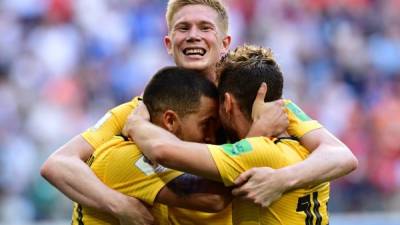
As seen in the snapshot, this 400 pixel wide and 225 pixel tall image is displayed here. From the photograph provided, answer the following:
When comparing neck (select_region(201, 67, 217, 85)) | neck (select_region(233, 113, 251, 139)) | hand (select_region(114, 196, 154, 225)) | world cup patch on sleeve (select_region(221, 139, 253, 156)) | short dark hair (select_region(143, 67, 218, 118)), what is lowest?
hand (select_region(114, 196, 154, 225))

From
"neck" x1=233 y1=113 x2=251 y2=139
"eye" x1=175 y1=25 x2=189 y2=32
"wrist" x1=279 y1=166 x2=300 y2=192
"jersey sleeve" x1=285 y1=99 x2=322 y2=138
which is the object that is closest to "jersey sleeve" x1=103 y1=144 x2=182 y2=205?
"neck" x1=233 y1=113 x2=251 y2=139

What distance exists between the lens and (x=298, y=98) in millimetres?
12359

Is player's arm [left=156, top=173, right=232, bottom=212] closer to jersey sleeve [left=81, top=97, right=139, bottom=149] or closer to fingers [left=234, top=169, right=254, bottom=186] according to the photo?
fingers [left=234, top=169, right=254, bottom=186]

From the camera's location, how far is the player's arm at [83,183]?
5273mm

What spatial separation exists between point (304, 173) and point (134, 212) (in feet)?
2.55

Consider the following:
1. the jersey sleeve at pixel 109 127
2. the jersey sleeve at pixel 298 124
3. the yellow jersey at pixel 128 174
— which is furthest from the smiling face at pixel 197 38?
the yellow jersey at pixel 128 174

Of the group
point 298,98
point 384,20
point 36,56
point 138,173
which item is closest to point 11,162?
point 36,56

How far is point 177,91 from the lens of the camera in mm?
5133

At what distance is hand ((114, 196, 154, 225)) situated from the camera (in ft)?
17.3

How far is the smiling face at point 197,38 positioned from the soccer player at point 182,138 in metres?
0.89

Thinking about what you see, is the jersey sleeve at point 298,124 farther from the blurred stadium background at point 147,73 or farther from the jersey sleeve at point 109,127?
the blurred stadium background at point 147,73

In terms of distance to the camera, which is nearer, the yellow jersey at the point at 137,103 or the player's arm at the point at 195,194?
the player's arm at the point at 195,194

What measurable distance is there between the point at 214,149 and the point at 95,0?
784cm

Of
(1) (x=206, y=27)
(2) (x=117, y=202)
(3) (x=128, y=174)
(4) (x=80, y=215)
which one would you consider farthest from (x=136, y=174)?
(1) (x=206, y=27)
